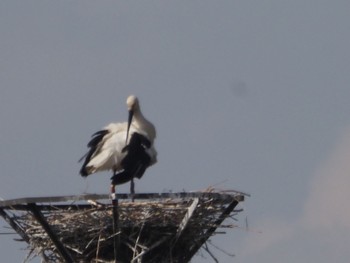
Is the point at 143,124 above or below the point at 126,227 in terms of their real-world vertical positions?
above

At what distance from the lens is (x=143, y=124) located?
1483 cm

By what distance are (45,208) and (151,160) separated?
2.45m

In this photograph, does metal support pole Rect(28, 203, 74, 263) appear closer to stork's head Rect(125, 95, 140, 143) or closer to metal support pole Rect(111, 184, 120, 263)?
metal support pole Rect(111, 184, 120, 263)

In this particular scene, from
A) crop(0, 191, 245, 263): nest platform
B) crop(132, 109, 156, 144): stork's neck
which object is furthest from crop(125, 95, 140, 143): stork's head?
crop(0, 191, 245, 263): nest platform

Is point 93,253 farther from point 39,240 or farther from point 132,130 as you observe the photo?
point 132,130

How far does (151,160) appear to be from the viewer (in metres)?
14.1

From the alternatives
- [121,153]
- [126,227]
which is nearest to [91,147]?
[121,153]

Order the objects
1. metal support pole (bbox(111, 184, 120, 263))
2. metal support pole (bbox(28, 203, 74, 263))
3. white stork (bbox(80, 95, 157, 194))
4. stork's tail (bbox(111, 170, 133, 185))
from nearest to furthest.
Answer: metal support pole (bbox(28, 203, 74, 263)), metal support pole (bbox(111, 184, 120, 263)), stork's tail (bbox(111, 170, 133, 185)), white stork (bbox(80, 95, 157, 194))

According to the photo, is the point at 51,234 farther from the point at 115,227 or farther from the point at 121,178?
the point at 121,178

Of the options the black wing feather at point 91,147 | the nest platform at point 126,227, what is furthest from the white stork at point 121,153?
the nest platform at point 126,227

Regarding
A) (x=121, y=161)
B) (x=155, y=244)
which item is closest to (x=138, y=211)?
(x=155, y=244)

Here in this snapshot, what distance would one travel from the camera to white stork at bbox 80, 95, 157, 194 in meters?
13.9

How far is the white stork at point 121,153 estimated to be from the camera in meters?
13.9

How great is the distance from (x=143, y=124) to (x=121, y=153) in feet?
3.06
